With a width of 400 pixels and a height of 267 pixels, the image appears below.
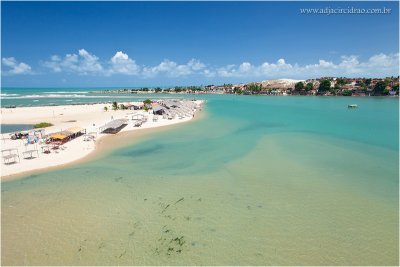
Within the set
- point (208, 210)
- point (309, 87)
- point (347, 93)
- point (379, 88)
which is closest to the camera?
point (208, 210)

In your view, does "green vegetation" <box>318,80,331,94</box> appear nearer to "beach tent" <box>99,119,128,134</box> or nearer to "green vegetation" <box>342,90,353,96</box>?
"green vegetation" <box>342,90,353,96</box>

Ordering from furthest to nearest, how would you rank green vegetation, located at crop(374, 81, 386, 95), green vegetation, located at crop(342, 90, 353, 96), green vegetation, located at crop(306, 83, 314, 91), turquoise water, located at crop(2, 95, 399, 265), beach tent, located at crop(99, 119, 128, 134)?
green vegetation, located at crop(306, 83, 314, 91) → green vegetation, located at crop(342, 90, 353, 96) → green vegetation, located at crop(374, 81, 386, 95) → beach tent, located at crop(99, 119, 128, 134) → turquoise water, located at crop(2, 95, 399, 265)

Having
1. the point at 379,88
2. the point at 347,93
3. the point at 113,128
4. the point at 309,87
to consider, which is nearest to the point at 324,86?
the point at 309,87

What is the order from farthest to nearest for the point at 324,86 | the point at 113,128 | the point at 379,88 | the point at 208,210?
the point at 324,86 < the point at 379,88 < the point at 113,128 < the point at 208,210

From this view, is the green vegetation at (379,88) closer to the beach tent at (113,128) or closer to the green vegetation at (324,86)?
the green vegetation at (324,86)

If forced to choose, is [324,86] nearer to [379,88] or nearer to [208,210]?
[379,88]

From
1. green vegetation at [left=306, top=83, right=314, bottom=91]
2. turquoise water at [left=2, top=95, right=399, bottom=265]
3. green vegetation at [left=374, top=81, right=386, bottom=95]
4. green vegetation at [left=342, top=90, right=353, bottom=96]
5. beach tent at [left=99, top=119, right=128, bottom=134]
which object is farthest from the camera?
green vegetation at [left=306, top=83, right=314, bottom=91]

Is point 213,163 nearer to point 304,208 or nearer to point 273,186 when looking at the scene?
point 273,186

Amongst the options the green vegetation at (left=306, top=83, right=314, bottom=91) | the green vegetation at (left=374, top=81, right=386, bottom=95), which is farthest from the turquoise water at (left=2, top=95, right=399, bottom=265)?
the green vegetation at (left=306, top=83, right=314, bottom=91)

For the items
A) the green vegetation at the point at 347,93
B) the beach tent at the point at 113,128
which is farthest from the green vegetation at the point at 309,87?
the beach tent at the point at 113,128
